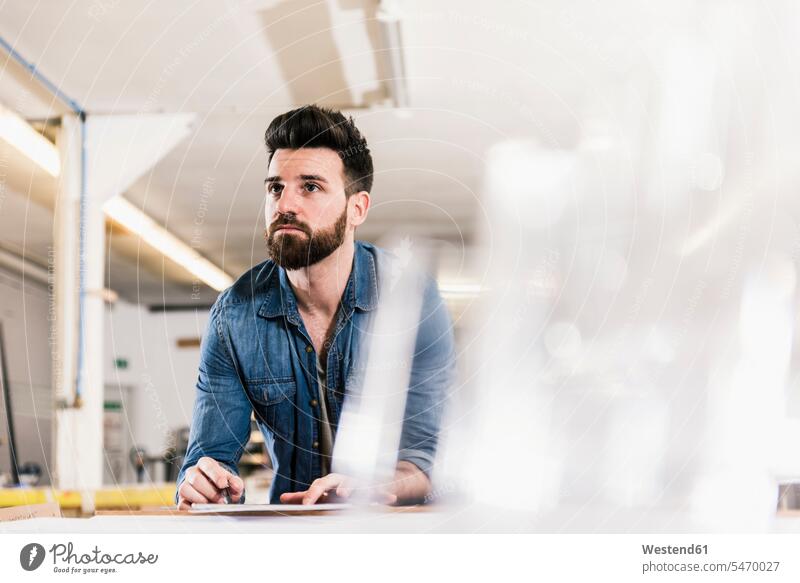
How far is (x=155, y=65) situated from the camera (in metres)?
0.79

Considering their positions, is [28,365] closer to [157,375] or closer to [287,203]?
[157,375]

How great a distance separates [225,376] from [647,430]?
18.0 inches

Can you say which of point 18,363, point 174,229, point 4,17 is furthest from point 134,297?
point 4,17

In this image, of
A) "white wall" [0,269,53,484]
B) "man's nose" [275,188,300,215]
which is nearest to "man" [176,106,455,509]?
"man's nose" [275,188,300,215]

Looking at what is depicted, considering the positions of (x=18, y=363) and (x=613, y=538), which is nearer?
(x=613, y=538)

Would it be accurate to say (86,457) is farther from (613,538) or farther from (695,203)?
(695,203)

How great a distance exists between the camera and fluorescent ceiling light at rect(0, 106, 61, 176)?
790 millimetres

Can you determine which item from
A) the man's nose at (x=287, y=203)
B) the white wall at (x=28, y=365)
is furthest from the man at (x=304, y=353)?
the white wall at (x=28, y=365)

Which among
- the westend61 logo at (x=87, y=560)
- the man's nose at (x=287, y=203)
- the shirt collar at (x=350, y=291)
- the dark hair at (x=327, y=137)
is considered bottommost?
the westend61 logo at (x=87, y=560)

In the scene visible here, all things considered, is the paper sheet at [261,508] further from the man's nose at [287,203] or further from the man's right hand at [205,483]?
the man's nose at [287,203]

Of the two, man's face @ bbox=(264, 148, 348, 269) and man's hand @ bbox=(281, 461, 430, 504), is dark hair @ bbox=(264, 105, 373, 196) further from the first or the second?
man's hand @ bbox=(281, 461, 430, 504)

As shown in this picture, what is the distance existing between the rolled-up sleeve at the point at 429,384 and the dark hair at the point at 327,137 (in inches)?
5.7

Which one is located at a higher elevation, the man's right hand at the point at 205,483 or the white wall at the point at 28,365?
the white wall at the point at 28,365

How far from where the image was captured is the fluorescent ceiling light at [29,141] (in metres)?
0.79
